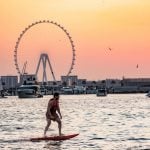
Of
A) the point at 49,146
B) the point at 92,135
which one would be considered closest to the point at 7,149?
the point at 49,146

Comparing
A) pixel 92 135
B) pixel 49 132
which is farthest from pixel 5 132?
pixel 92 135

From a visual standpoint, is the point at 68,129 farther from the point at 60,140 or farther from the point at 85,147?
the point at 85,147

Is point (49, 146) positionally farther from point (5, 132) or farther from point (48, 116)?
point (5, 132)

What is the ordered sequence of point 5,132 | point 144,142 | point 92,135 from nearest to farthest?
point 144,142 < point 92,135 < point 5,132

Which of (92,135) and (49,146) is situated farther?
(92,135)

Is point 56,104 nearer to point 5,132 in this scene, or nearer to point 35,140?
point 35,140

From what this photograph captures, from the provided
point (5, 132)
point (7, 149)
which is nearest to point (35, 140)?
point (7, 149)

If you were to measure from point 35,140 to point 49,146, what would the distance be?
8.93ft

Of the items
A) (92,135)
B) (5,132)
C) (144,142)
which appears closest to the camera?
(144,142)

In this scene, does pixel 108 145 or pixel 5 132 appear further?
pixel 5 132

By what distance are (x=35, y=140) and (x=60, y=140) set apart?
56.5 inches

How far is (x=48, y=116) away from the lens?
4150cm

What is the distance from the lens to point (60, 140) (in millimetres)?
40969

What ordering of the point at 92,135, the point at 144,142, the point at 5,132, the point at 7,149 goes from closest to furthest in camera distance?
the point at 7,149 < the point at 144,142 < the point at 92,135 < the point at 5,132
